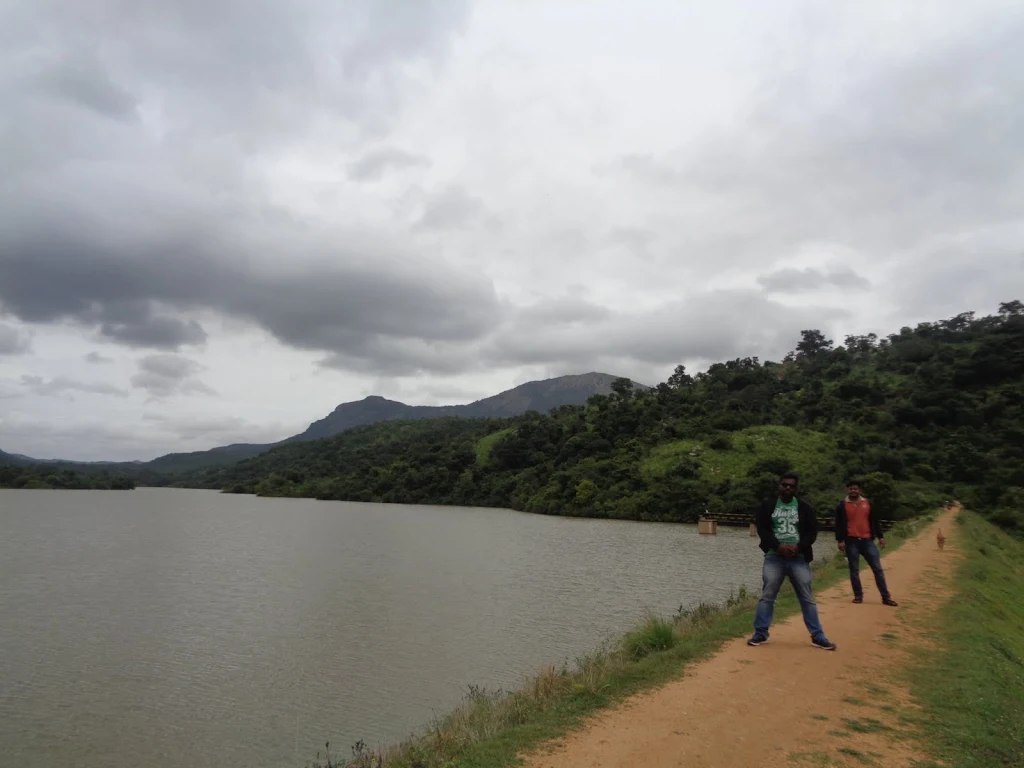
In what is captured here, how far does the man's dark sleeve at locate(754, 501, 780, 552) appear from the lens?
942cm

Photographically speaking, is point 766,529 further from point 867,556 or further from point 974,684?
point 867,556

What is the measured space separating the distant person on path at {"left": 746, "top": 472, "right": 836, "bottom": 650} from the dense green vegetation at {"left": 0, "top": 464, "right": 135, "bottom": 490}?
172m

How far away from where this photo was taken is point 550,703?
7773 mm

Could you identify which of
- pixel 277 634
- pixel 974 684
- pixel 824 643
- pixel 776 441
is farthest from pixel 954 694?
pixel 776 441

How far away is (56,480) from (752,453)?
150667mm

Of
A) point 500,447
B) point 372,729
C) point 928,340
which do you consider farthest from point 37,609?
point 928,340

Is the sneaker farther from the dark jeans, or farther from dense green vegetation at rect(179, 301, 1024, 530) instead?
dense green vegetation at rect(179, 301, 1024, 530)

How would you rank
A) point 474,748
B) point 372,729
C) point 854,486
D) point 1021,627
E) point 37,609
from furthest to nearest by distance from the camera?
point 37,609, point 1021,627, point 854,486, point 372,729, point 474,748

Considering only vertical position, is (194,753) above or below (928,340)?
below

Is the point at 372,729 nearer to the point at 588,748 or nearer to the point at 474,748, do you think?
the point at 474,748

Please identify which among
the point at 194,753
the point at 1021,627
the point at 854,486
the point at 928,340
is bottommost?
the point at 194,753

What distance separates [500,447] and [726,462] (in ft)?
136

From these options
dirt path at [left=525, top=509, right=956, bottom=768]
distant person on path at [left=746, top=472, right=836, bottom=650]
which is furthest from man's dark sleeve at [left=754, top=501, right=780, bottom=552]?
dirt path at [left=525, top=509, right=956, bottom=768]

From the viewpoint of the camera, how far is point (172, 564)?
98.4ft
